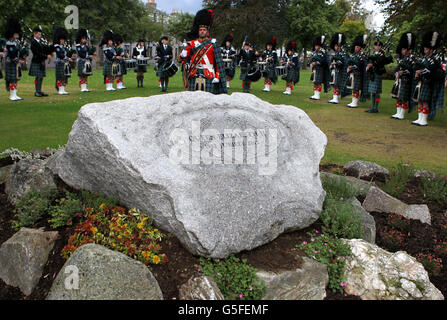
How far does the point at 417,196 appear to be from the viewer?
504 cm

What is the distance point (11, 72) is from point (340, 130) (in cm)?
1037

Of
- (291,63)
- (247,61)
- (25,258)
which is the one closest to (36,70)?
(247,61)

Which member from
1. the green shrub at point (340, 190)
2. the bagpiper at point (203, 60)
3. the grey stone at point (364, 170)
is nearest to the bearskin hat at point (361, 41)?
the bagpiper at point (203, 60)

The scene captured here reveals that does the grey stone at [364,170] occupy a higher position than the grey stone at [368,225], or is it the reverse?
the grey stone at [364,170]

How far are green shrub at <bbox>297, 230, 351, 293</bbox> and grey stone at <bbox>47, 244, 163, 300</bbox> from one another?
55.8 inches

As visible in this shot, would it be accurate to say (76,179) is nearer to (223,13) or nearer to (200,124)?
(200,124)

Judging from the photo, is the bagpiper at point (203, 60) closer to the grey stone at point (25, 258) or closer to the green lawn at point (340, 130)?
the green lawn at point (340, 130)

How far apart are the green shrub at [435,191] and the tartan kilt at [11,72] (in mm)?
12214

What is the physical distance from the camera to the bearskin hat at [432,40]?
925cm

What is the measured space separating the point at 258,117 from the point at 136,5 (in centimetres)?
3848

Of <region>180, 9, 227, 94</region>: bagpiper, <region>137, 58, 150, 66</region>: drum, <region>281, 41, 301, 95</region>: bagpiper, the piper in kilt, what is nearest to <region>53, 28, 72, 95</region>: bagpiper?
<region>137, 58, 150, 66</region>: drum

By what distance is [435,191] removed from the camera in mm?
4891

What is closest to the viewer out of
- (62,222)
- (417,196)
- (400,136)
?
(62,222)

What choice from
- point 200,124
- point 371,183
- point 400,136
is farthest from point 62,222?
point 400,136
